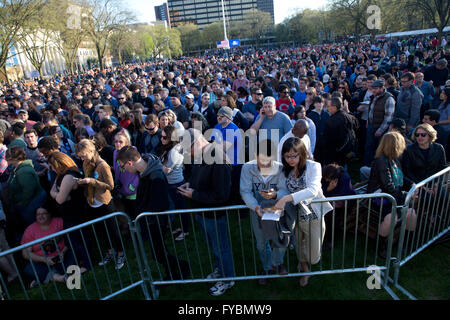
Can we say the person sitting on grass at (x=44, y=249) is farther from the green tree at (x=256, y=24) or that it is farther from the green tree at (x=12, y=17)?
the green tree at (x=256, y=24)

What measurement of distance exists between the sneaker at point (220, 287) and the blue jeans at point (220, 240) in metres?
→ 0.13

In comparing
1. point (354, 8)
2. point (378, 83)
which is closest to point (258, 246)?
point (378, 83)

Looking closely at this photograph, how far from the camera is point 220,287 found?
11.5ft

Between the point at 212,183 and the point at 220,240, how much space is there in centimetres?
70

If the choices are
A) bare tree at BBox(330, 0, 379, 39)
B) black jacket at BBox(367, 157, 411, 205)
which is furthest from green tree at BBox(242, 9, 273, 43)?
black jacket at BBox(367, 157, 411, 205)

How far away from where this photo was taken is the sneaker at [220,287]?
11.4ft

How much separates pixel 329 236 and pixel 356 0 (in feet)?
130

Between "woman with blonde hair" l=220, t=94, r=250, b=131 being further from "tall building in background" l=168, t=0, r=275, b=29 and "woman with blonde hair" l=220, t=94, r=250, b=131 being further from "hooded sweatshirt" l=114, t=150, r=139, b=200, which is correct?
"tall building in background" l=168, t=0, r=275, b=29

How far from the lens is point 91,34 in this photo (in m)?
37.3

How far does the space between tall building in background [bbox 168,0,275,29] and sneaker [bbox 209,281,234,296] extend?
528 ft

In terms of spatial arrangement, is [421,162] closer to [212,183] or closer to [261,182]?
[261,182]

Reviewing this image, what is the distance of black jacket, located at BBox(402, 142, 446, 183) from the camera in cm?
400

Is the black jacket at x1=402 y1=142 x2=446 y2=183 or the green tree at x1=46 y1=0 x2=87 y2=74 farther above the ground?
the green tree at x1=46 y1=0 x2=87 y2=74
